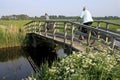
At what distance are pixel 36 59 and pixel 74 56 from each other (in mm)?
11393

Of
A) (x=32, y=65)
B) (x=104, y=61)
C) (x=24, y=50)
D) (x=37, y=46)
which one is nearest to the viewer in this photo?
(x=104, y=61)

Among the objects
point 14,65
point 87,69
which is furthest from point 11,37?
point 87,69

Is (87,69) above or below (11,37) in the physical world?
above

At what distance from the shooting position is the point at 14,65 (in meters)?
16.5

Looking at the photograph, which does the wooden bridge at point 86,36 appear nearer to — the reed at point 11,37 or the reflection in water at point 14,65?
the reed at point 11,37

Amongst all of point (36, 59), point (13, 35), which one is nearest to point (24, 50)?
point (13, 35)

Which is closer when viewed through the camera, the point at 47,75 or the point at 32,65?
the point at 47,75

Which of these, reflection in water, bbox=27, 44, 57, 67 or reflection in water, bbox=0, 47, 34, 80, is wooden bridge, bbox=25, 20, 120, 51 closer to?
reflection in water, bbox=27, 44, 57, 67

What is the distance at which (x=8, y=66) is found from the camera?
54.0 ft

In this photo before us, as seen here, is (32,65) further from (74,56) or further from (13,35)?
(74,56)

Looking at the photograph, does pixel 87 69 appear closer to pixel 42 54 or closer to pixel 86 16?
pixel 86 16

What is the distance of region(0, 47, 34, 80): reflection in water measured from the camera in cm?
1341

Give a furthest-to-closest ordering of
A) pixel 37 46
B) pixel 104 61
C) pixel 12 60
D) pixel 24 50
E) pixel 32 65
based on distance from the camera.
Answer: pixel 37 46 < pixel 24 50 < pixel 12 60 < pixel 32 65 < pixel 104 61

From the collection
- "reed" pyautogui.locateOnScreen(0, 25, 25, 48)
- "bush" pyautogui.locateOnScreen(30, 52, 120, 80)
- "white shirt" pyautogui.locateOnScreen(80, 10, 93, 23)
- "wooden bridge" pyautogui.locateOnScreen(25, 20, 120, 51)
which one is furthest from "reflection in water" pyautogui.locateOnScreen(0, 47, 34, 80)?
"white shirt" pyautogui.locateOnScreen(80, 10, 93, 23)
